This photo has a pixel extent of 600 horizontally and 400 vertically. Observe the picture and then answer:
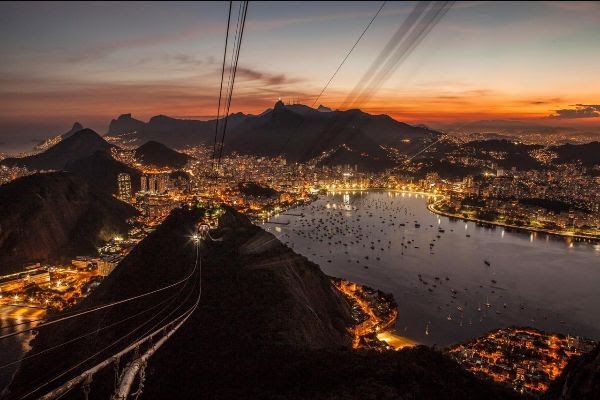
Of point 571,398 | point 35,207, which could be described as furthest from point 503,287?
point 35,207

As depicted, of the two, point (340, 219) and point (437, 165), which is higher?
point (437, 165)

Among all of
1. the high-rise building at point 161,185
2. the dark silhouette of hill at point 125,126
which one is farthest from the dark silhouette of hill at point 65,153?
the dark silhouette of hill at point 125,126

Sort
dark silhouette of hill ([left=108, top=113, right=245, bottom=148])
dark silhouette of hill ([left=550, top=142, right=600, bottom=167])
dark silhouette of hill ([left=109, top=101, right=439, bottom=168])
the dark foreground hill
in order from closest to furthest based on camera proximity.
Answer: the dark foreground hill < dark silhouette of hill ([left=550, top=142, right=600, bottom=167]) < dark silhouette of hill ([left=109, top=101, right=439, bottom=168]) < dark silhouette of hill ([left=108, top=113, right=245, bottom=148])

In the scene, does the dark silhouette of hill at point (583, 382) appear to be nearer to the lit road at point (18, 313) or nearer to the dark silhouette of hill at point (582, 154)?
the lit road at point (18, 313)

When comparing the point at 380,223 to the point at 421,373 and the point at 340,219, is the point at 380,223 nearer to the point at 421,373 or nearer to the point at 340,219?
the point at 340,219

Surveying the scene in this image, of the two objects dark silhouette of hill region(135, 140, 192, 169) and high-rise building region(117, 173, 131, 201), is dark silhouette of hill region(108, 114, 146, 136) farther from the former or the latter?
high-rise building region(117, 173, 131, 201)

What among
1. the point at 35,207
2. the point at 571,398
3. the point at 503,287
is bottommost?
the point at 503,287

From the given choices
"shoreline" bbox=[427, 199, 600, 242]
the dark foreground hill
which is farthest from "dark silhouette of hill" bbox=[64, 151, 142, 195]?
"shoreline" bbox=[427, 199, 600, 242]
